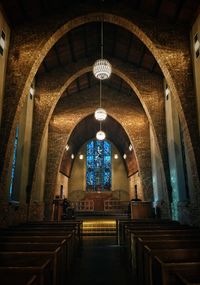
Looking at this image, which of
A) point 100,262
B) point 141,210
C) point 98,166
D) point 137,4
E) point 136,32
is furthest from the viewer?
point 98,166

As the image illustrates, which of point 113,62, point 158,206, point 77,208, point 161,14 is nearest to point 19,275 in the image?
point 161,14

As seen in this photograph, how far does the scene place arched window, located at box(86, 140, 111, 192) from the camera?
23.4 meters

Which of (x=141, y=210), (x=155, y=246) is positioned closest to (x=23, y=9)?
(x=155, y=246)

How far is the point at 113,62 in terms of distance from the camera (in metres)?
12.1

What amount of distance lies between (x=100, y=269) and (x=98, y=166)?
18770 millimetres

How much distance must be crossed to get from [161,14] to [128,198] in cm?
1759

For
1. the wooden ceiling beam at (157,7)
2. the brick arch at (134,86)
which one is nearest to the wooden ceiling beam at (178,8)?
the wooden ceiling beam at (157,7)

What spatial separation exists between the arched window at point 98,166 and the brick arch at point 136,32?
53.8 ft

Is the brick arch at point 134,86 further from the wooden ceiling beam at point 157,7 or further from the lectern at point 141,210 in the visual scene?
the wooden ceiling beam at point 157,7

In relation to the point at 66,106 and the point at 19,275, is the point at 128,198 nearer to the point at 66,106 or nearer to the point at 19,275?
the point at 66,106

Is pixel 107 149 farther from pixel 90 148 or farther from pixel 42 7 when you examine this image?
pixel 42 7

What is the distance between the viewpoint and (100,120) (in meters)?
11.4

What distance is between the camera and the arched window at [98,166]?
920 inches

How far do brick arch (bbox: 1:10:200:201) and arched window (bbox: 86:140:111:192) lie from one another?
16408 millimetres
